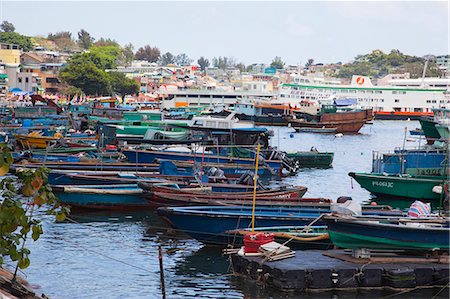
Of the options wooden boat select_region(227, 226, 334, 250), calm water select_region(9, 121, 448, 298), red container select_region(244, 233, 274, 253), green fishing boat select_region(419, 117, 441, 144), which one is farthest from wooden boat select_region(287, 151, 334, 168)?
red container select_region(244, 233, 274, 253)

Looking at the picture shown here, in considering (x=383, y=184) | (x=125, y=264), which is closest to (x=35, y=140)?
(x=383, y=184)

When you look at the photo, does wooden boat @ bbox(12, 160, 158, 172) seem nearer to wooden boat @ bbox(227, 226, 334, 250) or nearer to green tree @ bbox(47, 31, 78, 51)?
wooden boat @ bbox(227, 226, 334, 250)

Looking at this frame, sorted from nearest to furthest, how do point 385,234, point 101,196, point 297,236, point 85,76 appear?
point 385,234 → point 297,236 → point 101,196 → point 85,76

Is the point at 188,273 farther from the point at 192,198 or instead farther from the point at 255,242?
the point at 192,198

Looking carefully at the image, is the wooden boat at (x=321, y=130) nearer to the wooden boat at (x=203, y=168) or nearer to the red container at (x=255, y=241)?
the wooden boat at (x=203, y=168)

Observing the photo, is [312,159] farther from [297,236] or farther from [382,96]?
[382,96]

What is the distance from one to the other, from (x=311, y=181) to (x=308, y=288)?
2247cm

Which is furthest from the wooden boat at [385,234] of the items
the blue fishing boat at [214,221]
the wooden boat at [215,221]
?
the blue fishing boat at [214,221]

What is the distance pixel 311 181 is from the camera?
126 ft

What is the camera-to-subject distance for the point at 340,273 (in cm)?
1616

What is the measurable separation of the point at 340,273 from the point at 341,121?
63.8 meters

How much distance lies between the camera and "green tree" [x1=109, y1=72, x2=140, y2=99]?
104m

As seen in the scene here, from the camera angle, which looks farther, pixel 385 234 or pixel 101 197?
pixel 101 197

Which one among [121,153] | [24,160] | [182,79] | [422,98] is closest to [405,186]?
[121,153]
